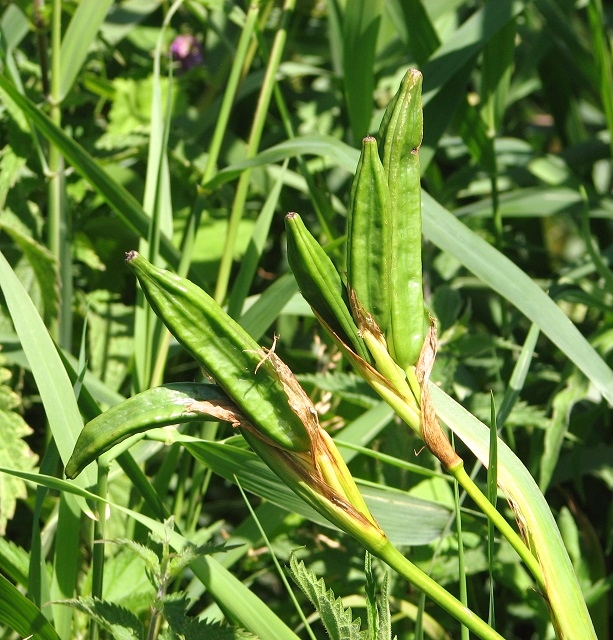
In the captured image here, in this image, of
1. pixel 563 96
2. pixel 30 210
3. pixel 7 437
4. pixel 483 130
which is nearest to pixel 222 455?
pixel 7 437

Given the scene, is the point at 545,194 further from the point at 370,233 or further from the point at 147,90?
the point at 370,233

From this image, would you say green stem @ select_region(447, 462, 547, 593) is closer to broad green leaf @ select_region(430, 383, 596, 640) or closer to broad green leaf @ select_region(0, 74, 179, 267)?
broad green leaf @ select_region(430, 383, 596, 640)

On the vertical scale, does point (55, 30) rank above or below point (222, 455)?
above

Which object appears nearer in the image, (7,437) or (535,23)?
(7,437)

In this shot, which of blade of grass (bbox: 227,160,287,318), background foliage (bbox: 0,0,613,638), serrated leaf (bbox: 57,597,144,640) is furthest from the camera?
blade of grass (bbox: 227,160,287,318)

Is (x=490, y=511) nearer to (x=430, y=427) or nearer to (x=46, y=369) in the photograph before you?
(x=430, y=427)

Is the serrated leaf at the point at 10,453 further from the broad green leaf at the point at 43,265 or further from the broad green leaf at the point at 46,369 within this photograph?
the broad green leaf at the point at 46,369

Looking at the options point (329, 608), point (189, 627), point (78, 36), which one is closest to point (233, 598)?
point (189, 627)

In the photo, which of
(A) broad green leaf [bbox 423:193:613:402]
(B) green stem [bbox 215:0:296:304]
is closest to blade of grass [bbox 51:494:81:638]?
(B) green stem [bbox 215:0:296:304]
